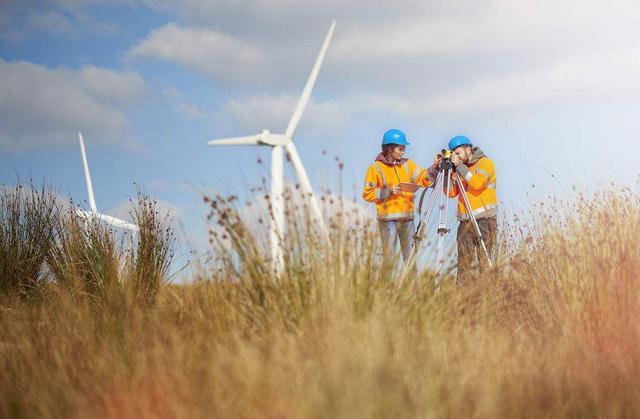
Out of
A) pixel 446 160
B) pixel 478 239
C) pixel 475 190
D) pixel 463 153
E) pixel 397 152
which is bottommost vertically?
pixel 478 239

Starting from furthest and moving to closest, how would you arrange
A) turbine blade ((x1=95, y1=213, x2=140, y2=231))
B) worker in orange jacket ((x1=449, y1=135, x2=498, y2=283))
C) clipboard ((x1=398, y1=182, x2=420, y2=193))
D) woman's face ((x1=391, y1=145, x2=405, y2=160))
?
turbine blade ((x1=95, y1=213, x2=140, y2=231)) → woman's face ((x1=391, y1=145, x2=405, y2=160)) → worker in orange jacket ((x1=449, y1=135, x2=498, y2=283)) → clipboard ((x1=398, y1=182, x2=420, y2=193))

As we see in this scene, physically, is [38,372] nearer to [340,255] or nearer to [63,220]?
[340,255]

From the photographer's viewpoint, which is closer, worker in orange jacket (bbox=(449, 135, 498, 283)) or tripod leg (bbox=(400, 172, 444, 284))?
tripod leg (bbox=(400, 172, 444, 284))

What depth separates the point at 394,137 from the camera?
383 inches

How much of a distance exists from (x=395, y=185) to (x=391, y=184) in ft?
0.85

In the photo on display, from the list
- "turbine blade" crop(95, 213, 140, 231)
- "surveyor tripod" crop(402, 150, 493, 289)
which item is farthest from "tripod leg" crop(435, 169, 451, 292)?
"turbine blade" crop(95, 213, 140, 231)

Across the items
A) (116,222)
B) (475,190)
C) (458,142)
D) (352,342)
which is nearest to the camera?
(352,342)

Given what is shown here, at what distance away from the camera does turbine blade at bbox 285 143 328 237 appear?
6238mm

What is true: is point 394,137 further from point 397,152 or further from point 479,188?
point 479,188

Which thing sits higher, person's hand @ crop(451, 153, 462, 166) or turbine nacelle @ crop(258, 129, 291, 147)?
turbine nacelle @ crop(258, 129, 291, 147)

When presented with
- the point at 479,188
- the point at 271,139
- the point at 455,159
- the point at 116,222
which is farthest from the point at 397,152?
the point at 116,222

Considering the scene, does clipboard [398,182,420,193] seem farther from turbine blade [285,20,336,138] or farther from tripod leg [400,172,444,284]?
turbine blade [285,20,336,138]

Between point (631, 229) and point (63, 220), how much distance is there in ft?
28.1

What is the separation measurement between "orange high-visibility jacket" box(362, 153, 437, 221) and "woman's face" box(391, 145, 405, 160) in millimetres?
105
